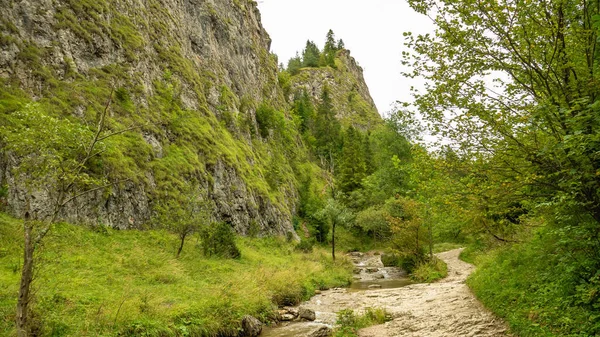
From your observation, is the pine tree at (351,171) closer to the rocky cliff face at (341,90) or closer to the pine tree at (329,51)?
the rocky cliff face at (341,90)

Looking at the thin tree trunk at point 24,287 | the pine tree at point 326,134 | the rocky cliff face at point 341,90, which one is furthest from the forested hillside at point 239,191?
the rocky cliff face at point 341,90

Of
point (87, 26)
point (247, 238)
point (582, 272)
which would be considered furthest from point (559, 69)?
point (87, 26)

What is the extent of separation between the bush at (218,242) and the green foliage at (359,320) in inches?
469

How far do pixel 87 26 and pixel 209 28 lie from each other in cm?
2551

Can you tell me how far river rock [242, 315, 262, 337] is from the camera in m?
12.9

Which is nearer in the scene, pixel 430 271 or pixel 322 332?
pixel 322 332

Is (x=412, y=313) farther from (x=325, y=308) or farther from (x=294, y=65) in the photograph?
(x=294, y=65)

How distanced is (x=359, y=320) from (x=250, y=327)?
412 centimetres

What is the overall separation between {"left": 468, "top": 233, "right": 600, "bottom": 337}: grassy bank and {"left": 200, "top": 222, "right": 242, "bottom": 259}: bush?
15.6 metres

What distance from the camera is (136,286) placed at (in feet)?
48.2

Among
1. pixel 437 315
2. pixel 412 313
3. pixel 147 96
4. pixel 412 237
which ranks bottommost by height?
pixel 412 313

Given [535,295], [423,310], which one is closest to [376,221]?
[423,310]

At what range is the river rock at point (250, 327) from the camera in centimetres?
1293

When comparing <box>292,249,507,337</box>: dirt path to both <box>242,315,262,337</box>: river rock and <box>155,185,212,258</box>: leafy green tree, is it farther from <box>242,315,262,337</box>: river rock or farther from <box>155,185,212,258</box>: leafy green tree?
<box>155,185,212,258</box>: leafy green tree
